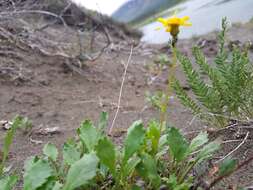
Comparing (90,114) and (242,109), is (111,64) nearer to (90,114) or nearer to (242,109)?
(90,114)

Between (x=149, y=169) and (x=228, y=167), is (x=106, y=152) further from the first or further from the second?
(x=228, y=167)

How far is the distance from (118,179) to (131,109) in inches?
68.5

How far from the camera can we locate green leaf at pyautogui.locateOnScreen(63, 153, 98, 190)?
3.76 ft

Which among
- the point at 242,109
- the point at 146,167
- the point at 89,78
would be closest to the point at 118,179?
the point at 146,167

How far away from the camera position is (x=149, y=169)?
123 centimetres

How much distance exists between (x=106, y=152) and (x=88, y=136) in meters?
0.22

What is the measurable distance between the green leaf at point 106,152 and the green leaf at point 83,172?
1.6 inches

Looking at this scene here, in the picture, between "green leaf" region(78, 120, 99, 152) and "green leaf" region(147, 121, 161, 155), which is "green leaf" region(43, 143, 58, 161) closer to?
"green leaf" region(78, 120, 99, 152)

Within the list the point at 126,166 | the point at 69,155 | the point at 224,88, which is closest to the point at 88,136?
the point at 69,155

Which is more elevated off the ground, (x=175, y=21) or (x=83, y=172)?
(x=175, y=21)

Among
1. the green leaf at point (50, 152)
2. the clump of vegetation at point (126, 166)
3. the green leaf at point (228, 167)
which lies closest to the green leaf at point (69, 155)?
the clump of vegetation at point (126, 166)

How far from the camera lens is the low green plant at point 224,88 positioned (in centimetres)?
164

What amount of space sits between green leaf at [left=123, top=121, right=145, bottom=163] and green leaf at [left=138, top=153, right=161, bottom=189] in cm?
4

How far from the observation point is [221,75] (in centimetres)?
179
